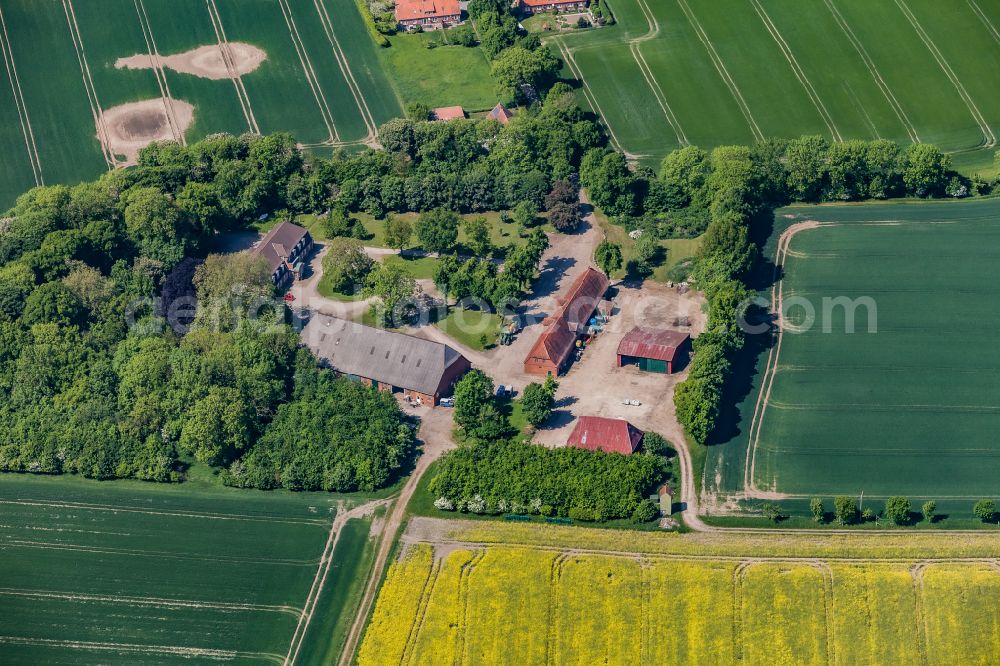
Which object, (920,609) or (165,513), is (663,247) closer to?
(920,609)

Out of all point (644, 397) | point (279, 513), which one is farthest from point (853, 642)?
point (279, 513)

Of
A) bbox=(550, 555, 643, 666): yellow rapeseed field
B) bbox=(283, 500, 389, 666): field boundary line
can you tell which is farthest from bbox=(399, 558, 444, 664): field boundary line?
bbox=(550, 555, 643, 666): yellow rapeseed field

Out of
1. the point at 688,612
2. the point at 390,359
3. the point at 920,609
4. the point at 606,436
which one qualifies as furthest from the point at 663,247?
the point at 920,609

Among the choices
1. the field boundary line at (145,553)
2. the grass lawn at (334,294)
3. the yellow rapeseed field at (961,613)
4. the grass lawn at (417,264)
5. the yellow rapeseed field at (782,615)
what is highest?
the grass lawn at (334,294)

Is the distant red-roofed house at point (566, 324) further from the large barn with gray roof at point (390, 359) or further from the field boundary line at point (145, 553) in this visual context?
the field boundary line at point (145, 553)

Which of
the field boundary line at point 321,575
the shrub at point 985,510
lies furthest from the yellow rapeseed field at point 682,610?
the field boundary line at point 321,575

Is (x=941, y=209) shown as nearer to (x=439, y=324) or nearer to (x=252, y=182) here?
(x=439, y=324)
